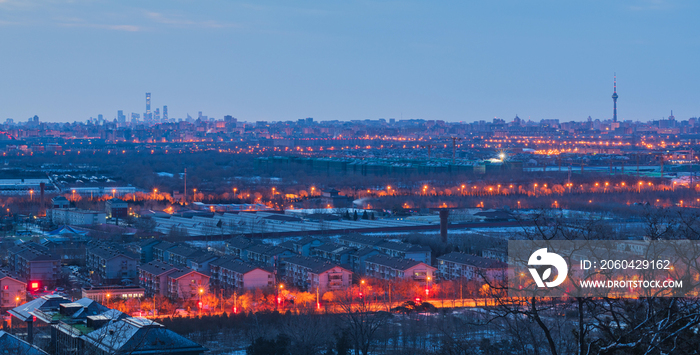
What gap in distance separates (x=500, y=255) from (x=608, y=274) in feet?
17.8

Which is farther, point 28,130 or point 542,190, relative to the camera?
point 28,130

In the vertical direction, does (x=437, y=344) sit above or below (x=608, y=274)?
below

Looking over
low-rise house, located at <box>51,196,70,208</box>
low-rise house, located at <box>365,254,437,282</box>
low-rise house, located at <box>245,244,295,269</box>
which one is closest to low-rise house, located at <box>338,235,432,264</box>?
low-rise house, located at <box>365,254,437,282</box>

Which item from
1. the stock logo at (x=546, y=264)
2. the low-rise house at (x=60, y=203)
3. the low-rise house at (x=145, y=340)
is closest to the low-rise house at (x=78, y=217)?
the low-rise house at (x=60, y=203)

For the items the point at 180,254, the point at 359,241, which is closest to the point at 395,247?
the point at 359,241

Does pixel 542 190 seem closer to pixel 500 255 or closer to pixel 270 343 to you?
pixel 500 255

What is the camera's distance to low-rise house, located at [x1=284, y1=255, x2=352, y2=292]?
7.27 m

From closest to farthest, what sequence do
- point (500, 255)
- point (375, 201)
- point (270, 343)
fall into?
point (270, 343)
point (500, 255)
point (375, 201)

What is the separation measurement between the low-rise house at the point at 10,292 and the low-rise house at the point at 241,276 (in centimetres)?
151

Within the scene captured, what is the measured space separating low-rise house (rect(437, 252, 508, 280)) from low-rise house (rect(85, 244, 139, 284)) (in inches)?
106

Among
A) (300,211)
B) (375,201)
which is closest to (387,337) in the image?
(300,211)

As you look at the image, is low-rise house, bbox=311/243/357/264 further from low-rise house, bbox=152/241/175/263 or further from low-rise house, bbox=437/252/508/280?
low-rise house, bbox=152/241/175/263

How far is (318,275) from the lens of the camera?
23.8 ft

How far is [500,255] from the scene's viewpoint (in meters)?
7.59
